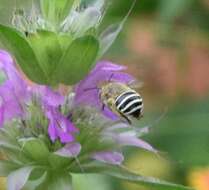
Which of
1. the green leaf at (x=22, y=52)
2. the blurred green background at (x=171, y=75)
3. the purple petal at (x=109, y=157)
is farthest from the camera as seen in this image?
the blurred green background at (x=171, y=75)

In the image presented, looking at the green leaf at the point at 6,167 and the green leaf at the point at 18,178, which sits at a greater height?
the green leaf at the point at 18,178

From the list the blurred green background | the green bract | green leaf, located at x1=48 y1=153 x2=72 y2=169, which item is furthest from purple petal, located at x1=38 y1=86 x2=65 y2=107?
the blurred green background

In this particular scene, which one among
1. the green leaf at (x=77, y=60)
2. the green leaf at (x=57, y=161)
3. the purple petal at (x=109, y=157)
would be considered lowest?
the green leaf at (x=57, y=161)

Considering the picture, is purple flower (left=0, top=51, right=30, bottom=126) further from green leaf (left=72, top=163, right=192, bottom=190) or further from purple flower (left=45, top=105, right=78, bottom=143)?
green leaf (left=72, top=163, right=192, bottom=190)

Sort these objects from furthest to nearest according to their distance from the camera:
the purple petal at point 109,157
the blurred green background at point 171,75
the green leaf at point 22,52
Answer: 1. the blurred green background at point 171,75
2. the purple petal at point 109,157
3. the green leaf at point 22,52

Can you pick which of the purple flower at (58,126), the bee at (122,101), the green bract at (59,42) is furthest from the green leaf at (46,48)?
the bee at (122,101)

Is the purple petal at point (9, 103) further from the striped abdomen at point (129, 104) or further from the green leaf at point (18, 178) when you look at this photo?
the striped abdomen at point (129, 104)

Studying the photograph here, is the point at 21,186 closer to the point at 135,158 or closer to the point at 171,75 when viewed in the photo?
the point at 135,158

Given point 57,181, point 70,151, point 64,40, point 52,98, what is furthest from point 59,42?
point 57,181

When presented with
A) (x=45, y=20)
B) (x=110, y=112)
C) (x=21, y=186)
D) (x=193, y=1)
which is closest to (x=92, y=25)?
(x=45, y=20)
